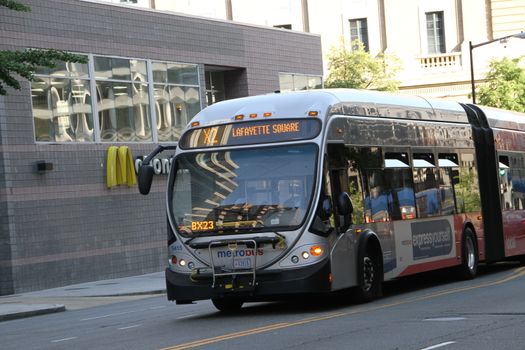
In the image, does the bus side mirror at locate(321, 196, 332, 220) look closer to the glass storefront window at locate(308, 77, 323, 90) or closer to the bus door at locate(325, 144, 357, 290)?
the bus door at locate(325, 144, 357, 290)

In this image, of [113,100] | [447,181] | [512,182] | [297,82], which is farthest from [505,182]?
[297,82]

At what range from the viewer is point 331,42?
2574 inches

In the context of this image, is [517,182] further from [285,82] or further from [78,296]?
[285,82]

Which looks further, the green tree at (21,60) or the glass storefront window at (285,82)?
the glass storefront window at (285,82)

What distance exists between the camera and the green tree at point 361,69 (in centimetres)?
5784

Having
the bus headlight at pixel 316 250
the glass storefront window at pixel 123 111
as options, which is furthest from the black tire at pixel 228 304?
the glass storefront window at pixel 123 111

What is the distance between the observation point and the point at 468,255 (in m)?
22.5

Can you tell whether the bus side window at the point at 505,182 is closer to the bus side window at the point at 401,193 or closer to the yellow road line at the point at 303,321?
the yellow road line at the point at 303,321

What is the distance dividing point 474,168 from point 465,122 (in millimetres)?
958

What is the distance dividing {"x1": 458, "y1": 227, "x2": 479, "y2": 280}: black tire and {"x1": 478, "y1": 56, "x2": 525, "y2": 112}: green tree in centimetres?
3568

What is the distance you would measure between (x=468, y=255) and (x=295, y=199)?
6.92 metres

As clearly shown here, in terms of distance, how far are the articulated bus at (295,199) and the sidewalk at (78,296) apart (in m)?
7.64

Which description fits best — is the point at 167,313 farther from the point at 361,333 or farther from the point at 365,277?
the point at 361,333

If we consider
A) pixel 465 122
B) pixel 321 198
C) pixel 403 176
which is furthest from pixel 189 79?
pixel 321 198
